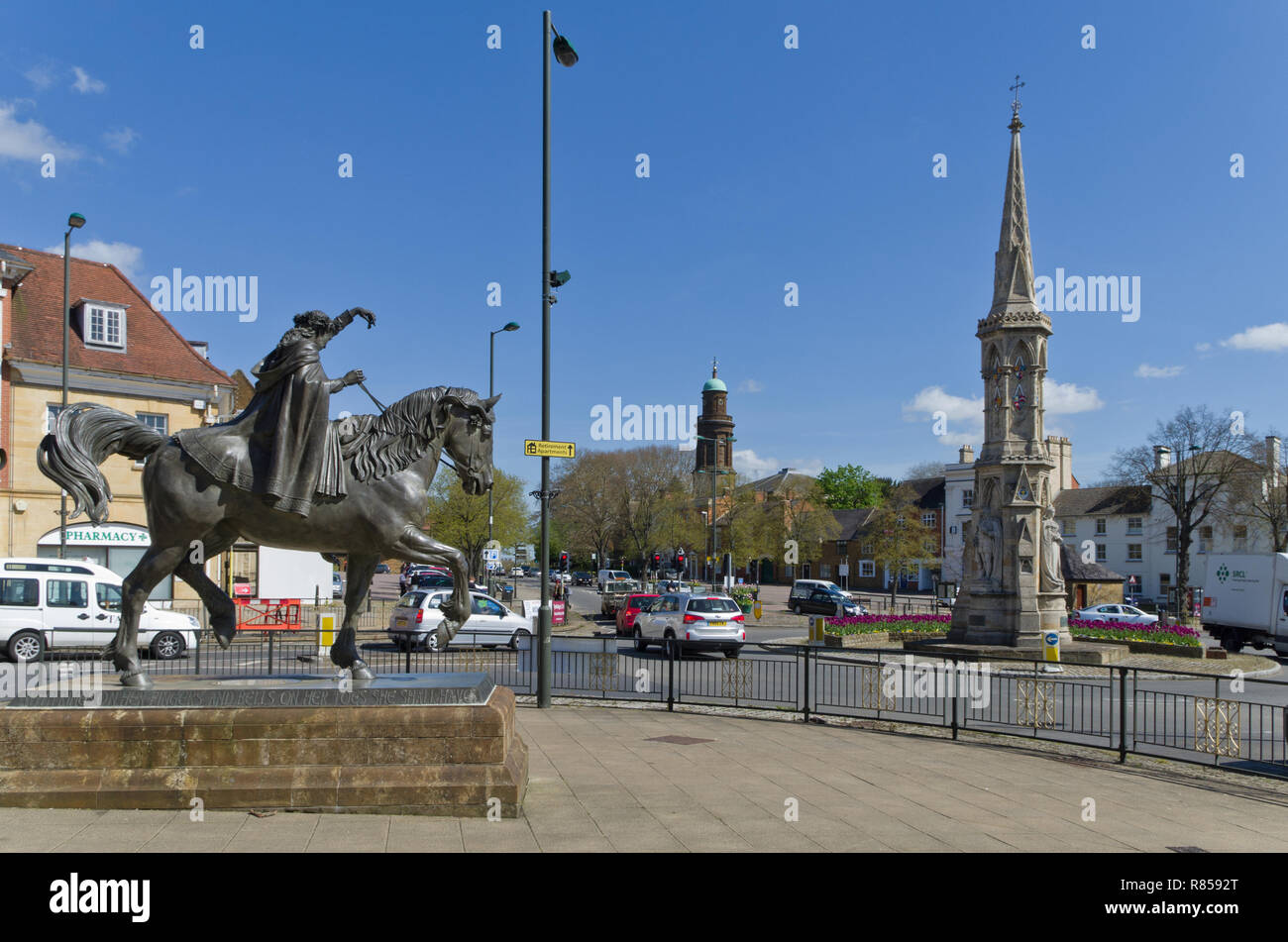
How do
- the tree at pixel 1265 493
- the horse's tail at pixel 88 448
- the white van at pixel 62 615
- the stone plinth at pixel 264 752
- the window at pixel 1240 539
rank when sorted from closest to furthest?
the stone plinth at pixel 264 752
the horse's tail at pixel 88 448
the white van at pixel 62 615
the tree at pixel 1265 493
the window at pixel 1240 539

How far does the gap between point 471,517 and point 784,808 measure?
161ft

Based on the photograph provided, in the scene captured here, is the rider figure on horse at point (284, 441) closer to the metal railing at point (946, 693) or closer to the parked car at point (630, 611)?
the metal railing at point (946, 693)

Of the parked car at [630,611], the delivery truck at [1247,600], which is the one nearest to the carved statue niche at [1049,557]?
the delivery truck at [1247,600]

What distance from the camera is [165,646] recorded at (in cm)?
2108

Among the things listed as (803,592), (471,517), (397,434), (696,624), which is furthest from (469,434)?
(471,517)

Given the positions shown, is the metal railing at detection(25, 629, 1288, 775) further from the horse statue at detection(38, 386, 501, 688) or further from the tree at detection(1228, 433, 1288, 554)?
the tree at detection(1228, 433, 1288, 554)

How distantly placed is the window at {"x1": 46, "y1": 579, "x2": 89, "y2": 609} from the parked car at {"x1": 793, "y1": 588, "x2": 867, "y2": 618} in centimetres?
3233

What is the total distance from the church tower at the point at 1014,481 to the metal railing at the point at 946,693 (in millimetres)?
3161

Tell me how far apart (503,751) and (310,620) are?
91.7 ft

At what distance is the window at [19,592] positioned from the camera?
20719 millimetres

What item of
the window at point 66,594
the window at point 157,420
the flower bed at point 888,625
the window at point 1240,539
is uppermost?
the window at point 157,420

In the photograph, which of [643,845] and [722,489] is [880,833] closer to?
[643,845]

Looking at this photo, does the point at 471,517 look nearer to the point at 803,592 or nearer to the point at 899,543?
the point at 803,592

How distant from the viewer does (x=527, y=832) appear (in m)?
7.07
